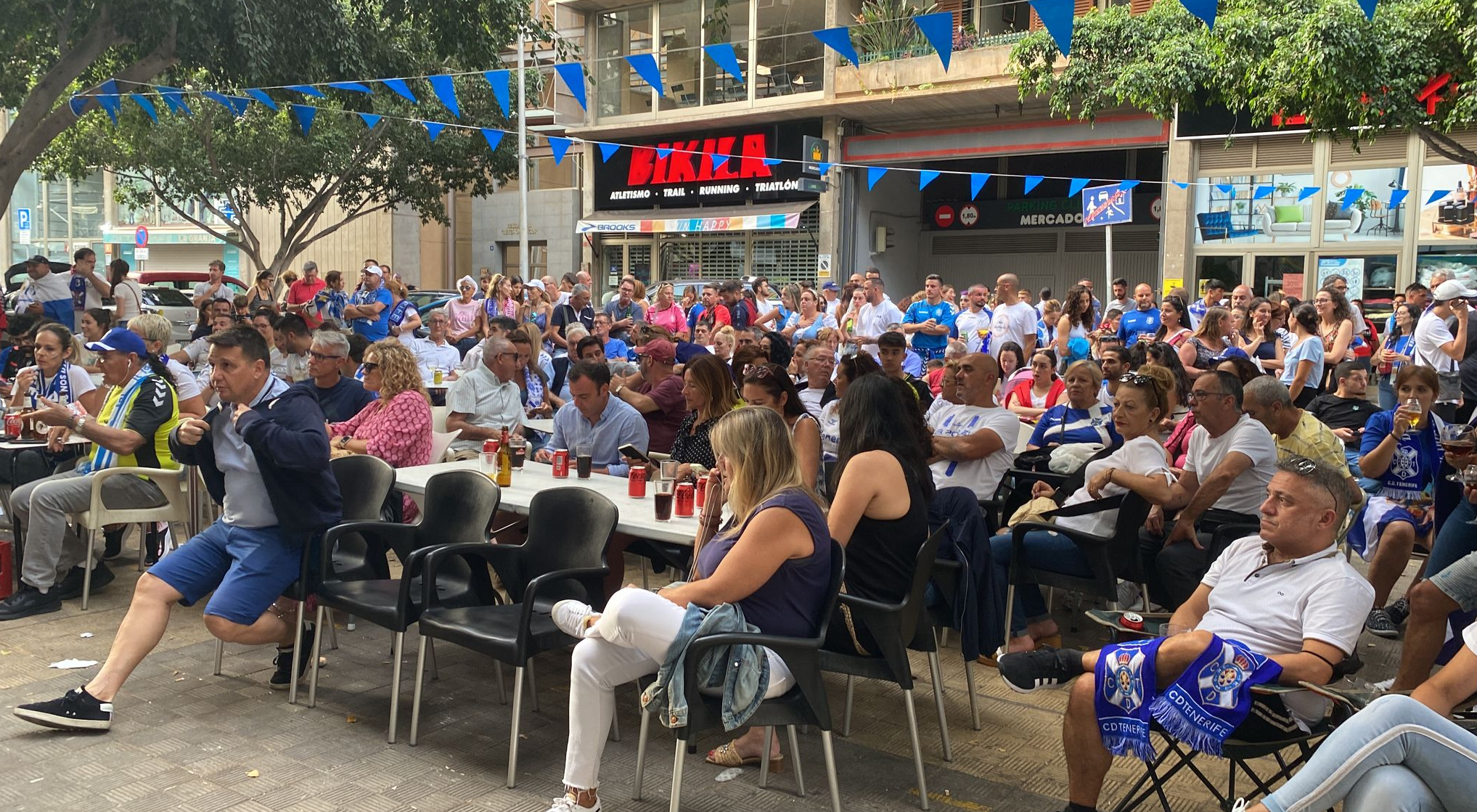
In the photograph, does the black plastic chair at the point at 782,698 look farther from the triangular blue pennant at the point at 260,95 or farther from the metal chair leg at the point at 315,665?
the triangular blue pennant at the point at 260,95

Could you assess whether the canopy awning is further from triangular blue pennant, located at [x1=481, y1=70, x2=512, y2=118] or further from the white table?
the white table

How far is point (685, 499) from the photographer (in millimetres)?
4750

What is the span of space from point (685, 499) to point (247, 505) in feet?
5.76

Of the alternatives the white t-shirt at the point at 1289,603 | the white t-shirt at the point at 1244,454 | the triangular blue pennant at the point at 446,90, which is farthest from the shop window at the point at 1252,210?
the white t-shirt at the point at 1289,603

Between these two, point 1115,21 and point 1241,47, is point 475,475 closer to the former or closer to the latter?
point 1241,47

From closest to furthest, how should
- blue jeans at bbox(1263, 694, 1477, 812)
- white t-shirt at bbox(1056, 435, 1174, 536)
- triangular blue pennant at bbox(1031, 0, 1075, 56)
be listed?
1. blue jeans at bbox(1263, 694, 1477, 812)
2. white t-shirt at bbox(1056, 435, 1174, 536)
3. triangular blue pennant at bbox(1031, 0, 1075, 56)

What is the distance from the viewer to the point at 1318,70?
33.8 feet

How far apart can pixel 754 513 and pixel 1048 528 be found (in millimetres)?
1999

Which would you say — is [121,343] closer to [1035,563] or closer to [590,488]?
[590,488]

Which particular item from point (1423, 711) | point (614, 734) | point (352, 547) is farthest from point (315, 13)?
point (1423, 711)

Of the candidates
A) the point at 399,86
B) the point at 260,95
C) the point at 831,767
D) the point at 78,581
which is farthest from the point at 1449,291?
the point at 260,95

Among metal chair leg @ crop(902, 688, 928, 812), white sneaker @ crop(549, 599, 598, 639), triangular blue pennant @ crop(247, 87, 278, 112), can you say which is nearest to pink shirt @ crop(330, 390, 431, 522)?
white sneaker @ crop(549, 599, 598, 639)

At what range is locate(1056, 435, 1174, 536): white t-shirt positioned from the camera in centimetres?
506

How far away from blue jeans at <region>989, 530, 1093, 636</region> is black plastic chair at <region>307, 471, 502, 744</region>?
2.17 metres
